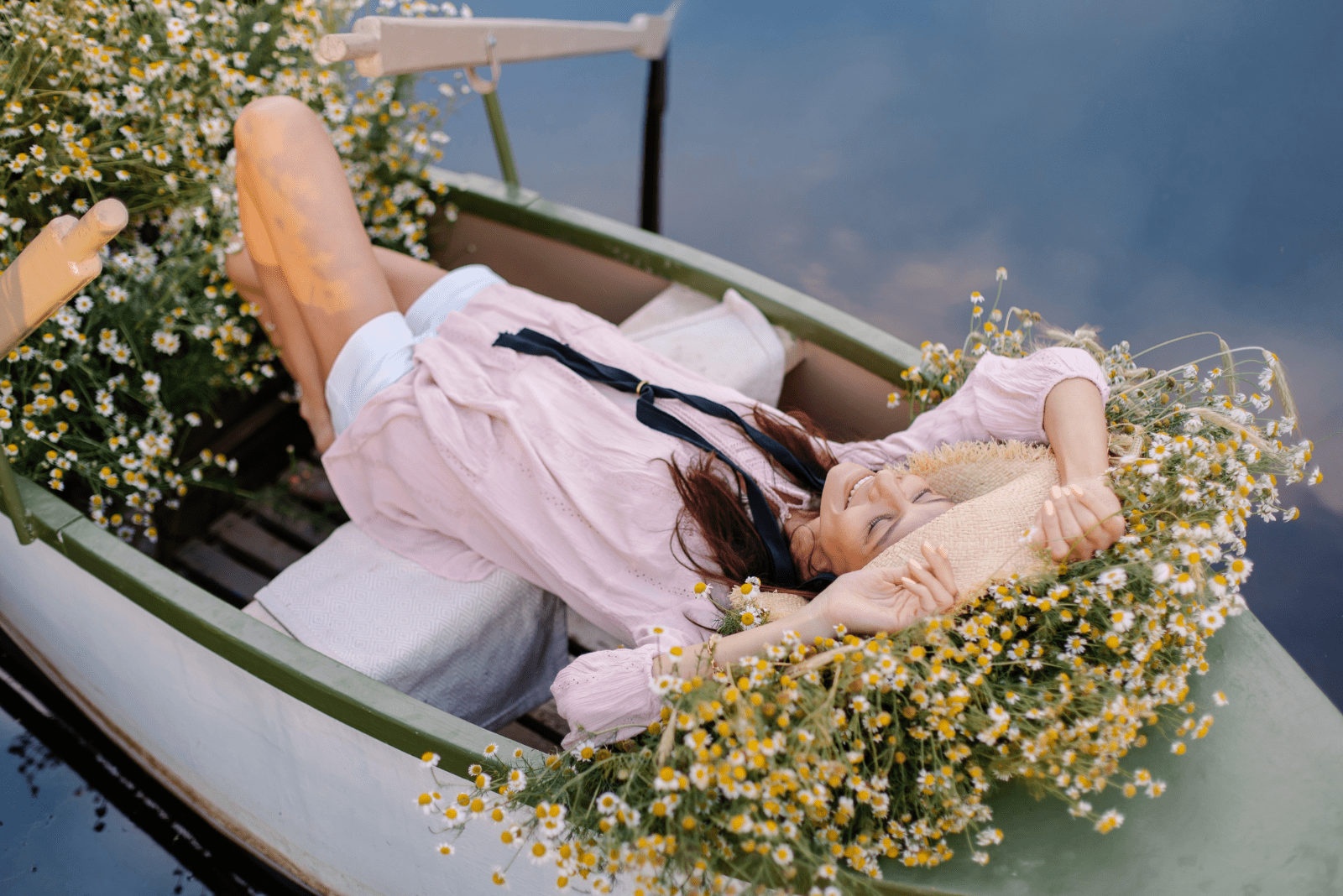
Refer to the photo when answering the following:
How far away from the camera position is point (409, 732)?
1472 mm

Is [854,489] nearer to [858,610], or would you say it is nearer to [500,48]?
[858,610]

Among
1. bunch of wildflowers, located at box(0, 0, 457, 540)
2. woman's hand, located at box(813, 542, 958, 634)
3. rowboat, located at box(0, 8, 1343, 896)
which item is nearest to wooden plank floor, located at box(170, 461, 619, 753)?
bunch of wildflowers, located at box(0, 0, 457, 540)

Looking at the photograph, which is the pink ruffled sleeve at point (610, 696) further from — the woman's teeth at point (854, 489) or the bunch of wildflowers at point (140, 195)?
the bunch of wildflowers at point (140, 195)

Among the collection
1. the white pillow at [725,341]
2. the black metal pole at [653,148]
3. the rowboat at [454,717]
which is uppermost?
the black metal pole at [653,148]

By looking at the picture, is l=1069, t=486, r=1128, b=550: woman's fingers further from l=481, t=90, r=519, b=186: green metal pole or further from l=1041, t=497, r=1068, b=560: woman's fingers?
l=481, t=90, r=519, b=186: green metal pole

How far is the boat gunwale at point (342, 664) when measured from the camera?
1.49 meters

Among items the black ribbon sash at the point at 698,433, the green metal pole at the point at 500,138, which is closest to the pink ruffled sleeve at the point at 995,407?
the black ribbon sash at the point at 698,433

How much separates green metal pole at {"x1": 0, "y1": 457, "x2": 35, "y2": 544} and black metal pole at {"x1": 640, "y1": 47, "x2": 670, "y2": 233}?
7.26 feet

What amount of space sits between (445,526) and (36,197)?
116cm

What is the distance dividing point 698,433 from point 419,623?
70 cm

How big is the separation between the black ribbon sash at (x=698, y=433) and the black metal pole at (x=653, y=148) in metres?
1.47

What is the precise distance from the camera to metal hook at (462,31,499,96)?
2408 mm

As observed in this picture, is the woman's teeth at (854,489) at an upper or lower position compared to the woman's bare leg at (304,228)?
lower

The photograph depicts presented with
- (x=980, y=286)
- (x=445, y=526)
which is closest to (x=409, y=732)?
(x=445, y=526)
